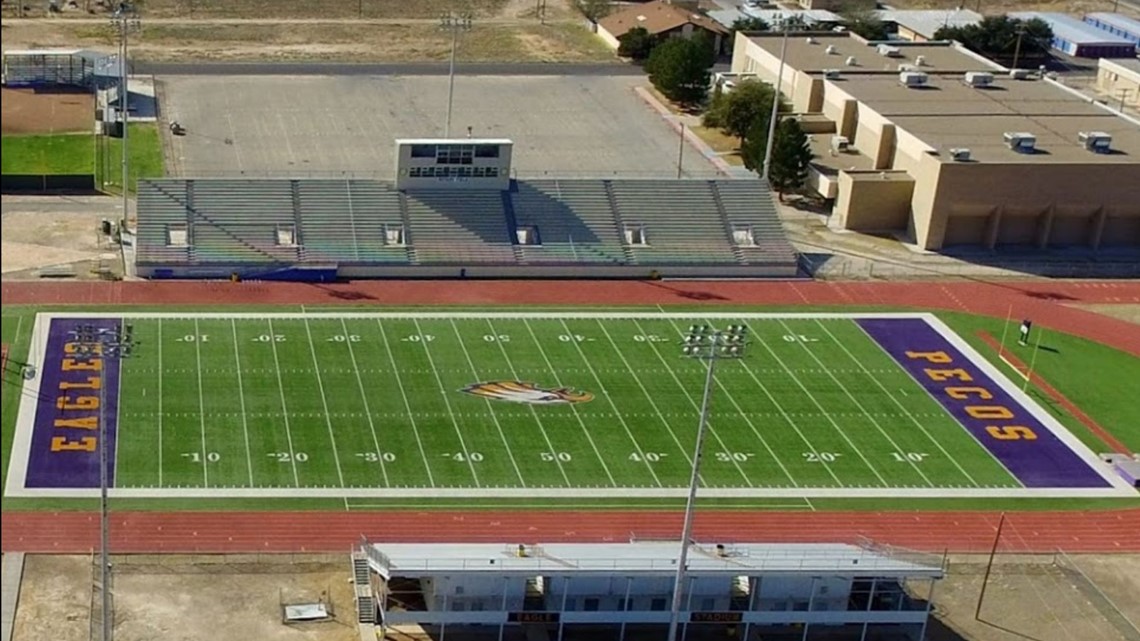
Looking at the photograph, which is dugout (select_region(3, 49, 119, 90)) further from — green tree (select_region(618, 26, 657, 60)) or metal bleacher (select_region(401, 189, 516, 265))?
green tree (select_region(618, 26, 657, 60))

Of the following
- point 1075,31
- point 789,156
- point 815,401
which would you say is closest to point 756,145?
point 789,156

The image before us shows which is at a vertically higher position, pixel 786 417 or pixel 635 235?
pixel 635 235

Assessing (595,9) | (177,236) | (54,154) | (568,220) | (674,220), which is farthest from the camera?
(595,9)

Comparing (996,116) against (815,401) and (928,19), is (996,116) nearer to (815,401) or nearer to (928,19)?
(815,401)

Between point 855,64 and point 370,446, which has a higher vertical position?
point 855,64

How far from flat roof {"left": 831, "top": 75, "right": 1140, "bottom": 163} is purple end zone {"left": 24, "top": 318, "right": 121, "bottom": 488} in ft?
127

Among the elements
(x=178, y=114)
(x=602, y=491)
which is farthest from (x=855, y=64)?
(x=602, y=491)

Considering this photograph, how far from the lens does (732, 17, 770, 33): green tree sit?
97.0m

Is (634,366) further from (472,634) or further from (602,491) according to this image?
(472,634)

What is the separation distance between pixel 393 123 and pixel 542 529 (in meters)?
42.9

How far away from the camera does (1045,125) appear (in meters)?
72.9

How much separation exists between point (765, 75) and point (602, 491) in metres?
47.3

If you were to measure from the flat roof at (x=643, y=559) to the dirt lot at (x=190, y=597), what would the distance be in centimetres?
253

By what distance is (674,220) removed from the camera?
6269 cm
